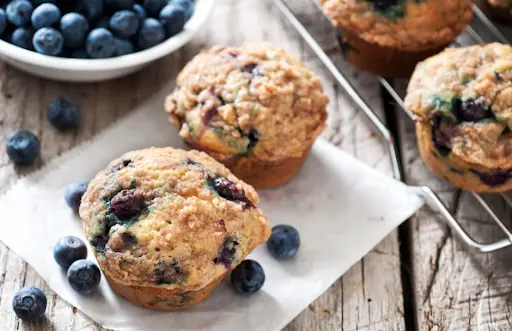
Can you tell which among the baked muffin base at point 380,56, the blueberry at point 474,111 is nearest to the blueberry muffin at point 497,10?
the baked muffin base at point 380,56

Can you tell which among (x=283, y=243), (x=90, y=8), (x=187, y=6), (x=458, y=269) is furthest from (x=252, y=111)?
(x=458, y=269)

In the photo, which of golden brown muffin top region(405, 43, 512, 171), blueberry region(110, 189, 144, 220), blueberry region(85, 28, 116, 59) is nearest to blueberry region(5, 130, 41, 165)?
blueberry region(85, 28, 116, 59)

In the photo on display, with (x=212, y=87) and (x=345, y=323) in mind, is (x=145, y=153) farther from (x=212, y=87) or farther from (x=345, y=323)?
(x=345, y=323)

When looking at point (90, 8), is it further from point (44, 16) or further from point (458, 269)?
point (458, 269)

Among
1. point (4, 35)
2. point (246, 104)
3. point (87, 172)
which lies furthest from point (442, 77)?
point (4, 35)

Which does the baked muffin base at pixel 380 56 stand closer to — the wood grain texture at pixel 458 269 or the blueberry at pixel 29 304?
the wood grain texture at pixel 458 269
